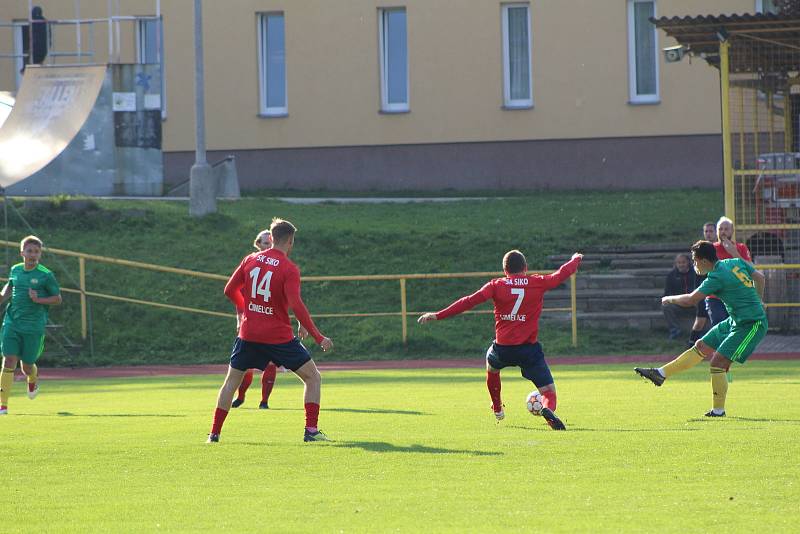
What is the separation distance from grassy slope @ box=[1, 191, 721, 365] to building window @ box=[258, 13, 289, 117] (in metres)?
7.02

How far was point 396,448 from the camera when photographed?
1110cm

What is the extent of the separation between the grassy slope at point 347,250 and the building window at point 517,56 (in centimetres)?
552

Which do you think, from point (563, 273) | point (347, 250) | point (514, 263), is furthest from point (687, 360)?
point (347, 250)

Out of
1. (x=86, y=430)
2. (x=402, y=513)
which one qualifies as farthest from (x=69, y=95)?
(x=402, y=513)

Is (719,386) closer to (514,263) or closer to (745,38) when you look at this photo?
(514,263)

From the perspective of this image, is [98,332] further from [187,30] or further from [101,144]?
[187,30]

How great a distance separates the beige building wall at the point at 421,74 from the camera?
121ft

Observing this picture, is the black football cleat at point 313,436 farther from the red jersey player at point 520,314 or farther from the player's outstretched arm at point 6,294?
the player's outstretched arm at point 6,294

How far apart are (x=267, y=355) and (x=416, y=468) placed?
2228mm

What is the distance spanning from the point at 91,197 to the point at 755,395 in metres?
→ 21.5

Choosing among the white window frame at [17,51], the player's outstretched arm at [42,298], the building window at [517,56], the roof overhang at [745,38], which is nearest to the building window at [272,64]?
the building window at [517,56]

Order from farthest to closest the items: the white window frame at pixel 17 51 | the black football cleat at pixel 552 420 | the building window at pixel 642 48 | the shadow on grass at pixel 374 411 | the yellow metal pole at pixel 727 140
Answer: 1. the white window frame at pixel 17 51
2. the building window at pixel 642 48
3. the yellow metal pole at pixel 727 140
4. the shadow on grass at pixel 374 411
5. the black football cleat at pixel 552 420

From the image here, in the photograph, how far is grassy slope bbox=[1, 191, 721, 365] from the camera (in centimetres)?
2555

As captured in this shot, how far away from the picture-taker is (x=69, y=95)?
90.0 feet
